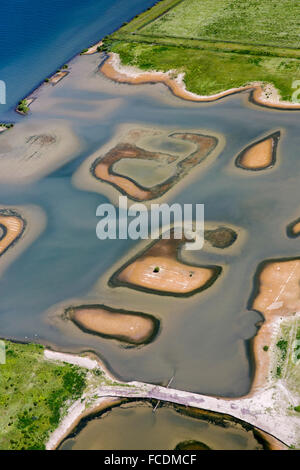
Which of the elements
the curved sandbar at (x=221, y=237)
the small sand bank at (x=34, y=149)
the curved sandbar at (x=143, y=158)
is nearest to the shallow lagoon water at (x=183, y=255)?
the curved sandbar at (x=221, y=237)

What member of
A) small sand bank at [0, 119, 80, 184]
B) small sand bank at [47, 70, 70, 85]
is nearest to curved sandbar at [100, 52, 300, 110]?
small sand bank at [47, 70, 70, 85]

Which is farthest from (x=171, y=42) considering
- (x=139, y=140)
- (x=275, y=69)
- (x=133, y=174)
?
(x=133, y=174)

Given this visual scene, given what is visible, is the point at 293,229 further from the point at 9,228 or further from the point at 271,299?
the point at 9,228

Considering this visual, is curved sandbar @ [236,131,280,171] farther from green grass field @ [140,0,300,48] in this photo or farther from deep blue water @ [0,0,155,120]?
deep blue water @ [0,0,155,120]

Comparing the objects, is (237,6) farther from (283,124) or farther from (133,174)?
(133,174)

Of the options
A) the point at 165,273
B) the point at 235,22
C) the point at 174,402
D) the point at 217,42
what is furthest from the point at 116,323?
the point at 235,22

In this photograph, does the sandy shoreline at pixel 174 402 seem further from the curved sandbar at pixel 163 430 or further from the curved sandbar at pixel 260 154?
the curved sandbar at pixel 260 154

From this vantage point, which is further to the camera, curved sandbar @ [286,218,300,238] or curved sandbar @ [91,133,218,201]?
curved sandbar @ [91,133,218,201]
